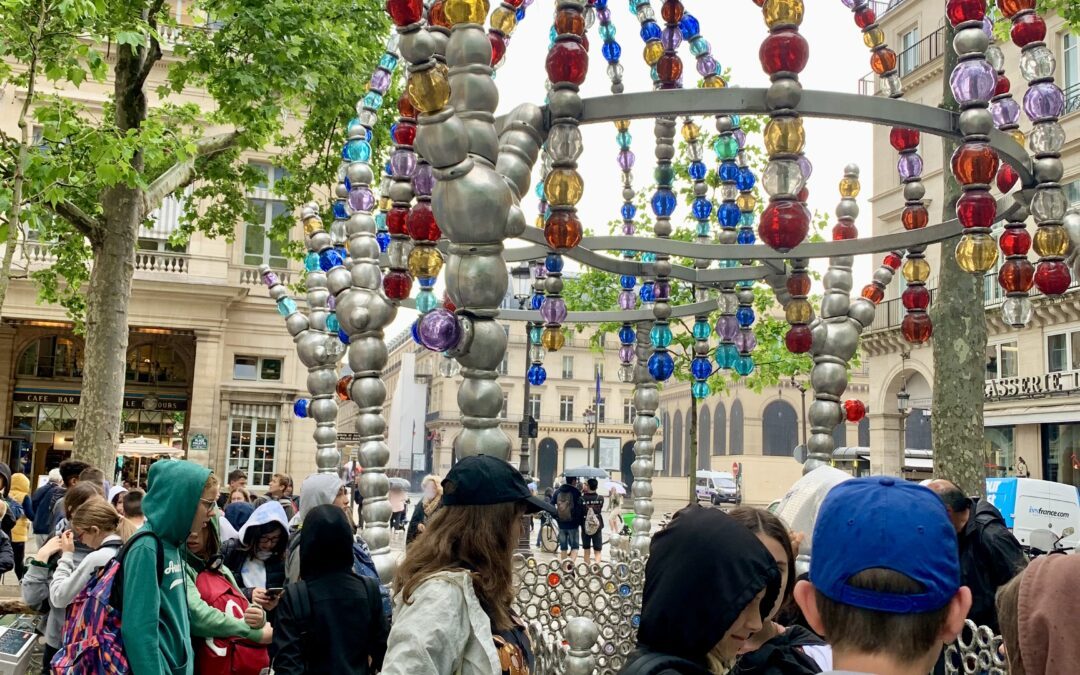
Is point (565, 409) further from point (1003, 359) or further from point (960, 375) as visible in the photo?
point (960, 375)

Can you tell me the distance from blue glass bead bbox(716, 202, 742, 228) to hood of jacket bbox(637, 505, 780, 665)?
5.76m

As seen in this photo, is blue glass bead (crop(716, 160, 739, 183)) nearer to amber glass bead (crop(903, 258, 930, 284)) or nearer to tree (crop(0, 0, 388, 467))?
amber glass bead (crop(903, 258, 930, 284))

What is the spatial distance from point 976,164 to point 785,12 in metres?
1.22

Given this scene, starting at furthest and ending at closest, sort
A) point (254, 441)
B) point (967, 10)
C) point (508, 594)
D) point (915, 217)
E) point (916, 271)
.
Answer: point (254, 441) < point (915, 217) < point (916, 271) < point (967, 10) < point (508, 594)

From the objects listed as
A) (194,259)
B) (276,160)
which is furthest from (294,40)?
(194,259)

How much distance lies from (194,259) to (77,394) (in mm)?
6535

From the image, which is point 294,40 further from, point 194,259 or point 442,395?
point 442,395

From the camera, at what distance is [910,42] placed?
30.0 metres

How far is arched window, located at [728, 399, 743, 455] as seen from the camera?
6256cm

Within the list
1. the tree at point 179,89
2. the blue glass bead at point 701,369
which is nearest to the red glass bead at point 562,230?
the blue glass bead at point 701,369

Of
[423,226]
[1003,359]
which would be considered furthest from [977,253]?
[1003,359]

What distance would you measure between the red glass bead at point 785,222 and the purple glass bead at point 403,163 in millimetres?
2194

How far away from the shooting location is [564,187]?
4.26 m

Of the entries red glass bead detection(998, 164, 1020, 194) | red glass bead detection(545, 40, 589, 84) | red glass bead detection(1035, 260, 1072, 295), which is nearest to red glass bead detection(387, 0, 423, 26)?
red glass bead detection(545, 40, 589, 84)
